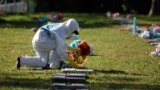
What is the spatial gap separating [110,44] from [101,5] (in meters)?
27.1

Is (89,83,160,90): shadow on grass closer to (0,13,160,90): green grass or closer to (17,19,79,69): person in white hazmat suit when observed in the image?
(0,13,160,90): green grass

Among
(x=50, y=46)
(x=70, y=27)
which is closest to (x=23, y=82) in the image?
(x=50, y=46)

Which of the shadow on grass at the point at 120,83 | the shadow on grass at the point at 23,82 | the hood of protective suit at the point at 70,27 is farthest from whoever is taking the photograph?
the hood of protective suit at the point at 70,27

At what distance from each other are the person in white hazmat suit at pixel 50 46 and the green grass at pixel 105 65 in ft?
0.83

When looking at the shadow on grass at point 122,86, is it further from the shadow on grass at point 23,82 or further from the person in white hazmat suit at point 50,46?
the person in white hazmat suit at point 50,46

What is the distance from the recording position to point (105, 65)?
575 inches

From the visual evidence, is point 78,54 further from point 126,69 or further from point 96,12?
point 96,12

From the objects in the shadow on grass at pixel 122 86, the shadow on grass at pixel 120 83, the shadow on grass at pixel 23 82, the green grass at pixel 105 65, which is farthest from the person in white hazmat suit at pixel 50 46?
the shadow on grass at pixel 122 86

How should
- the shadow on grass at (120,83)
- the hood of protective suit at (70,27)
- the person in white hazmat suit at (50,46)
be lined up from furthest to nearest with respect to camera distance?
1. the hood of protective suit at (70,27)
2. the person in white hazmat suit at (50,46)
3. the shadow on grass at (120,83)

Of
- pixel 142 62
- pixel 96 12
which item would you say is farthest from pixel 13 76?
pixel 96 12

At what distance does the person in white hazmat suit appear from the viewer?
13289 millimetres

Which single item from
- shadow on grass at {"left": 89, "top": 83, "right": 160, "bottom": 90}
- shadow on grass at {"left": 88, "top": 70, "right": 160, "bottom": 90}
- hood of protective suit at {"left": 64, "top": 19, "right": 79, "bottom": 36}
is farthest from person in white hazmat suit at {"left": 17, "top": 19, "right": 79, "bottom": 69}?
shadow on grass at {"left": 89, "top": 83, "right": 160, "bottom": 90}

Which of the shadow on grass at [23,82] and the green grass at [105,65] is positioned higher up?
the shadow on grass at [23,82]

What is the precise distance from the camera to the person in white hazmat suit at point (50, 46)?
523 inches
